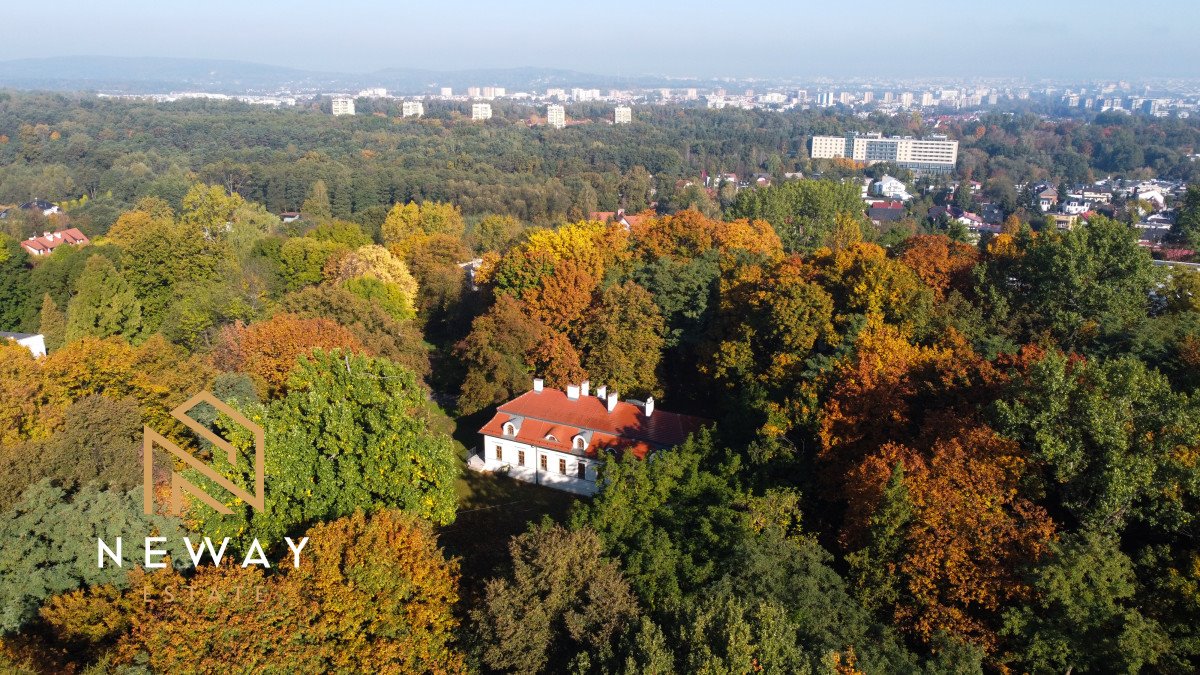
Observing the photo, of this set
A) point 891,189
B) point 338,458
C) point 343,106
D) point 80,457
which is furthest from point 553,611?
point 343,106

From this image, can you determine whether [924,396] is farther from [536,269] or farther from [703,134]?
[703,134]

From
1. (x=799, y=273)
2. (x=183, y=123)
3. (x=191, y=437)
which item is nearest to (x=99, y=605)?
(x=191, y=437)

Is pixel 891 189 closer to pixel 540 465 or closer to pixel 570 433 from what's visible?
pixel 570 433

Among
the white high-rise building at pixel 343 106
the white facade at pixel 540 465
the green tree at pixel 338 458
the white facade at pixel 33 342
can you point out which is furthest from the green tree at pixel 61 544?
the white high-rise building at pixel 343 106

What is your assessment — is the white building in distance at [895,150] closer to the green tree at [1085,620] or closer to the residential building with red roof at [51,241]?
the residential building with red roof at [51,241]

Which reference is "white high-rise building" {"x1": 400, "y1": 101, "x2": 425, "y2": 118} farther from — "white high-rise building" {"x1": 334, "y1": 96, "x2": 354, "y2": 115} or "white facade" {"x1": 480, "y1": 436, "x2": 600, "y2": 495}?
"white facade" {"x1": 480, "y1": 436, "x2": 600, "y2": 495}

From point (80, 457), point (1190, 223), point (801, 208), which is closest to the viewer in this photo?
point (80, 457)

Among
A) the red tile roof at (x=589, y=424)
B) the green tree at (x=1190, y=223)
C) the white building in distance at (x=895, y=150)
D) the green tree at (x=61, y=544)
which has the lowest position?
the red tile roof at (x=589, y=424)
